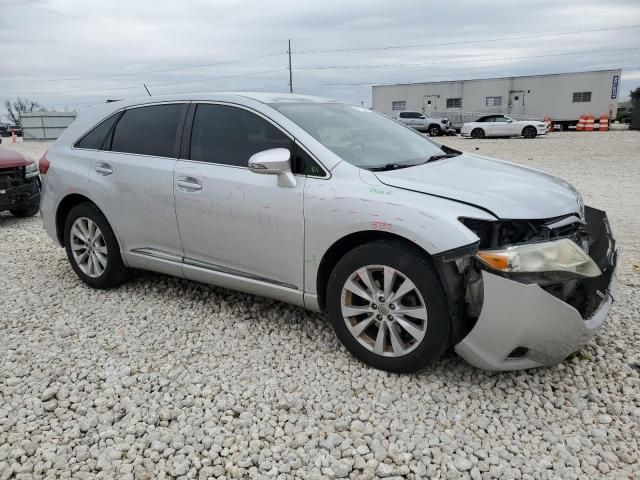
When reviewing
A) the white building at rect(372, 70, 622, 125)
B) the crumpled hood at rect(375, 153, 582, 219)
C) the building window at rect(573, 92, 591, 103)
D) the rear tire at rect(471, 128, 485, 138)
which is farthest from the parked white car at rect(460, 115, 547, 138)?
the crumpled hood at rect(375, 153, 582, 219)

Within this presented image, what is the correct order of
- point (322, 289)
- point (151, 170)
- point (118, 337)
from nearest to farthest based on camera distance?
point (322, 289) < point (118, 337) < point (151, 170)

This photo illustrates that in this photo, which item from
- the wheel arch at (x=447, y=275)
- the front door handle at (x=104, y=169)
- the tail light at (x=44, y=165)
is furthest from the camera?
the tail light at (x=44, y=165)

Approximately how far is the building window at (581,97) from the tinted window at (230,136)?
31722 millimetres

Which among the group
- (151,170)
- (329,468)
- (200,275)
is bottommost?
(329,468)

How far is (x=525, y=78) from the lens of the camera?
102 ft

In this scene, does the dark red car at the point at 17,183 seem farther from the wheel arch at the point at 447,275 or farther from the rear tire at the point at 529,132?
the rear tire at the point at 529,132

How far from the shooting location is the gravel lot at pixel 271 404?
7.73 ft

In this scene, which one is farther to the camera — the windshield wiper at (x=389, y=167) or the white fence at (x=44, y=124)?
the white fence at (x=44, y=124)

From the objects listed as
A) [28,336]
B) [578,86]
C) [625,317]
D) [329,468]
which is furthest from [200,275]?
[578,86]

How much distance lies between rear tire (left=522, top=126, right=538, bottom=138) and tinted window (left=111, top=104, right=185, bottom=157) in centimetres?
2516

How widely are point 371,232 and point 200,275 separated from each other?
1.50m

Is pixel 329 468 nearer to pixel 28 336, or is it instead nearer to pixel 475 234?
pixel 475 234

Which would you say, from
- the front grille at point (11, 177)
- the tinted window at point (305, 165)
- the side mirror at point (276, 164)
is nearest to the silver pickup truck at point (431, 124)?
the front grille at point (11, 177)

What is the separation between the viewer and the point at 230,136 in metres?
3.59
